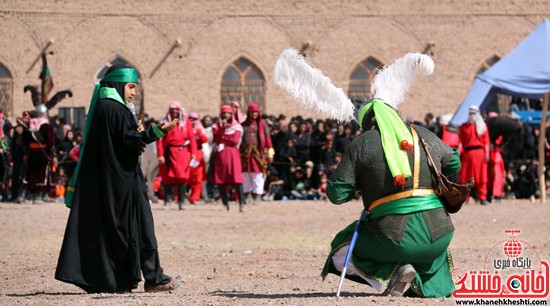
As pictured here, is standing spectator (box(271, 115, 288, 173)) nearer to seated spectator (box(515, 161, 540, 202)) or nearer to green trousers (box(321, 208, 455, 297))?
Result: seated spectator (box(515, 161, 540, 202))

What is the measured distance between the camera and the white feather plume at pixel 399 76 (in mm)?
8742

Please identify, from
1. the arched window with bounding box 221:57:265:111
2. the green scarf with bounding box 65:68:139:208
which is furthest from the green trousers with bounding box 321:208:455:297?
the arched window with bounding box 221:57:265:111

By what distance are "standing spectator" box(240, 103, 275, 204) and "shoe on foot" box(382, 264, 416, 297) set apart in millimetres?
11737

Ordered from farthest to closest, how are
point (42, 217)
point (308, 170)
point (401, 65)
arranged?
point (308, 170) → point (42, 217) → point (401, 65)

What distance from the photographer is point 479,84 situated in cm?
2159

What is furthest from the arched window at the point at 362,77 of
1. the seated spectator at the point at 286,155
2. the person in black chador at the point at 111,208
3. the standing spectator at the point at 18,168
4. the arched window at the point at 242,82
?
the person in black chador at the point at 111,208

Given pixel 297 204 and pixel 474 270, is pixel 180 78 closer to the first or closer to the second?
pixel 297 204

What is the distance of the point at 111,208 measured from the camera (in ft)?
28.5

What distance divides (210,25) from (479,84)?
13816 mm

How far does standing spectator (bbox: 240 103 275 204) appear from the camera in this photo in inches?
780

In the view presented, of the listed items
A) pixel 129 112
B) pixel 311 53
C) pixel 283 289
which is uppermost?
pixel 311 53

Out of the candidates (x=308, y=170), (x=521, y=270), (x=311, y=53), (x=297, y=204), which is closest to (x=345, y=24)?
(x=311, y=53)

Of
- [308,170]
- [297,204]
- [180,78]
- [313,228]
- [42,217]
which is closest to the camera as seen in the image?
[313,228]

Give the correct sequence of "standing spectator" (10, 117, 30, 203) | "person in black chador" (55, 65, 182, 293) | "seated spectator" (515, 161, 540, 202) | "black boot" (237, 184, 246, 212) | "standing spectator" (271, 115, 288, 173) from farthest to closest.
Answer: "seated spectator" (515, 161, 540, 202)
"standing spectator" (271, 115, 288, 173)
"standing spectator" (10, 117, 30, 203)
"black boot" (237, 184, 246, 212)
"person in black chador" (55, 65, 182, 293)
